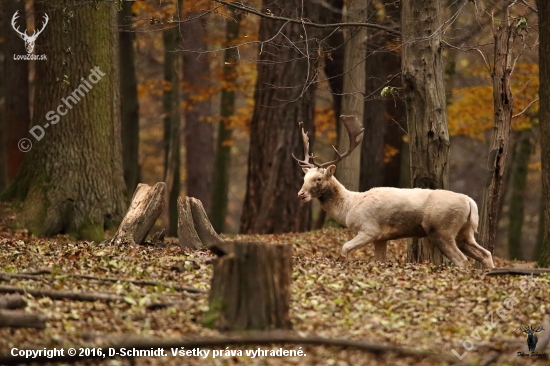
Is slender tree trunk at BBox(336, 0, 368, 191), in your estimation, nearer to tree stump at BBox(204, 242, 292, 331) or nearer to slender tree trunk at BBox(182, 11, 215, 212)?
slender tree trunk at BBox(182, 11, 215, 212)

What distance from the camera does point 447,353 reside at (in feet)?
24.8

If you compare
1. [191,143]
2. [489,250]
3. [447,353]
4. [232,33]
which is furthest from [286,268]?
[191,143]

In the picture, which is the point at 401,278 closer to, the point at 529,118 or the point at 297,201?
the point at 297,201

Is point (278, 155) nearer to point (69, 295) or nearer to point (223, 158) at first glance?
point (223, 158)

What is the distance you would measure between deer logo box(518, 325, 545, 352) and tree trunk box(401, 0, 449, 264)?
4.91 metres

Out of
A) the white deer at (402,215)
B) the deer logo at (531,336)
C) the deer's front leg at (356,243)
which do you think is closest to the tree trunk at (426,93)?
the white deer at (402,215)

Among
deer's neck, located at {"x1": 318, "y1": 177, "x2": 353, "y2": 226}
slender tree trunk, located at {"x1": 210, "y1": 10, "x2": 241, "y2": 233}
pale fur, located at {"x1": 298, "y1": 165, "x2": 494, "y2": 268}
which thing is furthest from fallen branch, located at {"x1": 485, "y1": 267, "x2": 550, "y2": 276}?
slender tree trunk, located at {"x1": 210, "y1": 10, "x2": 241, "y2": 233}

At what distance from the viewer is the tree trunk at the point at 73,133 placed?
14.8m

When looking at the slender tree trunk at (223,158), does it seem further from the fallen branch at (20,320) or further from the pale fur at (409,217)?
the fallen branch at (20,320)

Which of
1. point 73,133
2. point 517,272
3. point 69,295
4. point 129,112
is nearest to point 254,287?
point 69,295

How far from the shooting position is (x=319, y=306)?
29.7 ft

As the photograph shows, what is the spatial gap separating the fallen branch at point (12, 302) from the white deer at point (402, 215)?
5711mm

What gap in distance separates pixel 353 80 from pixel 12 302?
35.9 ft

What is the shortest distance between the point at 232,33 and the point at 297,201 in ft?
19.9
